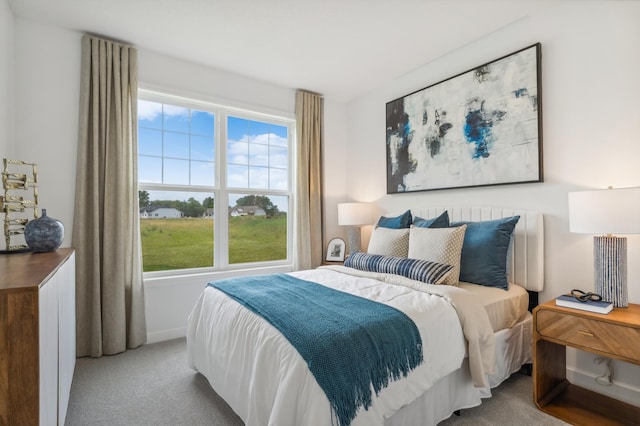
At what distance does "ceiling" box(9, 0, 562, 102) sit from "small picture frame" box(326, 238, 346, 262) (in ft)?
6.63

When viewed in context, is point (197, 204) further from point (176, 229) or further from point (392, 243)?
point (392, 243)

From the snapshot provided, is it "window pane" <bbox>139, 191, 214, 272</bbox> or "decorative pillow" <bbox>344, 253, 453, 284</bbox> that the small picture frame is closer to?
"decorative pillow" <bbox>344, 253, 453, 284</bbox>

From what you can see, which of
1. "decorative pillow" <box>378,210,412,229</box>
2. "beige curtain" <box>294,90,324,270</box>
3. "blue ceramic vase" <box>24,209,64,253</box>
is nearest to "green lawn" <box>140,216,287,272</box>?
"beige curtain" <box>294,90,324,270</box>

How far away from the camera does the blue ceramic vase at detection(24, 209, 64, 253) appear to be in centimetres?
184

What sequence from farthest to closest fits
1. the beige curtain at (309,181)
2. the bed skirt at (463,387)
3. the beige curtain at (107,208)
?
the beige curtain at (309,181)
the beige curtain at (107,208)
the bed skirt at (463,387)

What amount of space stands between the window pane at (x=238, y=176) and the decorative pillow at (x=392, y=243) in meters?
Result: 1.76

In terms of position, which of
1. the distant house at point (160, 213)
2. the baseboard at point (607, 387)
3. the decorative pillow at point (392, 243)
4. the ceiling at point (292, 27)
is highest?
the ceiling at point (292, 27)

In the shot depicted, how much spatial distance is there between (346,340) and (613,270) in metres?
1.70

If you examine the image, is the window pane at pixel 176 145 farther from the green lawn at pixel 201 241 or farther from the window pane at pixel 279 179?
the window pane at pixel 279 179

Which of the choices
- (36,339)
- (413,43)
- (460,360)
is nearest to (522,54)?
(413,43)

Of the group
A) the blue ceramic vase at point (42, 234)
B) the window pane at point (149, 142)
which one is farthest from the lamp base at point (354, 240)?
the blue ceramic vase at point (42, 234)

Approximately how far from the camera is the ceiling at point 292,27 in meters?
2.35

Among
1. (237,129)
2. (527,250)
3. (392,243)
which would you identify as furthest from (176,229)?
(527,250)

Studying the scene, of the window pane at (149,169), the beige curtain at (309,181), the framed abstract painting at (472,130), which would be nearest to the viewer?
the framed abstract painting at (472,130)
